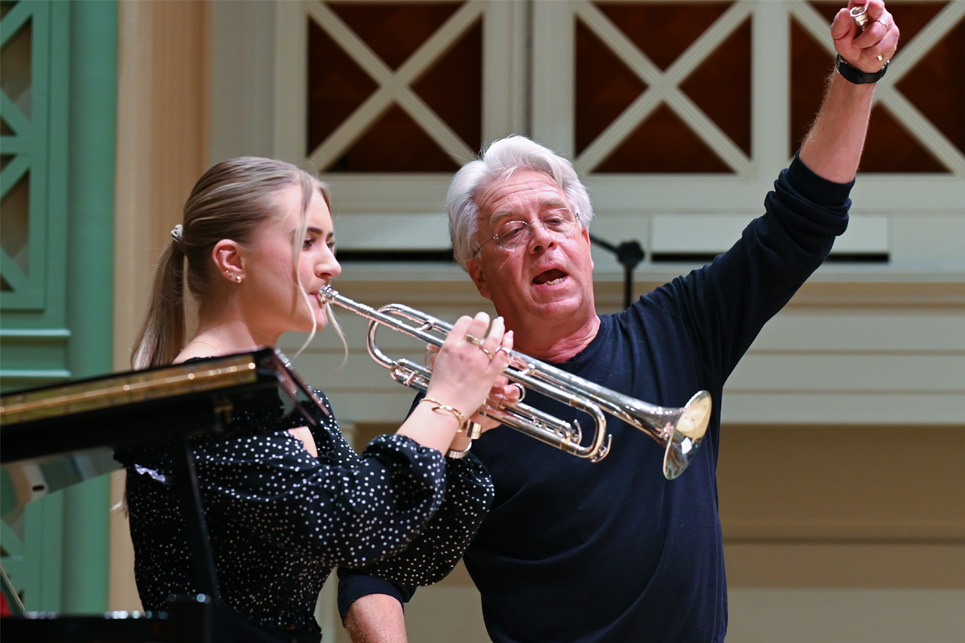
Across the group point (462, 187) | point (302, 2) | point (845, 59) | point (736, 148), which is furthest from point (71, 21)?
point (845, 59)

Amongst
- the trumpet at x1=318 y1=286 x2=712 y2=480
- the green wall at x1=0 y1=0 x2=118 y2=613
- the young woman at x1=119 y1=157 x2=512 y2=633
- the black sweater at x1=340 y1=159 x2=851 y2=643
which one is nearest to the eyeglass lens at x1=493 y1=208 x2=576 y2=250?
the black sweater at x1=340 y1=159 x2=851 y2=643

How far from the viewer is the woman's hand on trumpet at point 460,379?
1.44 m

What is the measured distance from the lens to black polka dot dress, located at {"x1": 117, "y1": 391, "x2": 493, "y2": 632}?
134 centimetres

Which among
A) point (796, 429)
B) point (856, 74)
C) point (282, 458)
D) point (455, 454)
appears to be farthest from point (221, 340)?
point (796, 429)

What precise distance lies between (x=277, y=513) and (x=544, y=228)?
38.0 inches

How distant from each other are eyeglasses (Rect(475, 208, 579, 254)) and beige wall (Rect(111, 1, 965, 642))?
1.10 m

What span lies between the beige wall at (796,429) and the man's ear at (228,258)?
1677 millimetres

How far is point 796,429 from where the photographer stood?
3.54 metres

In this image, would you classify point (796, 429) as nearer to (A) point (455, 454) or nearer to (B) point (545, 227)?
(B) point (545, 227)

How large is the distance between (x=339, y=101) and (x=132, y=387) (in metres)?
2.61

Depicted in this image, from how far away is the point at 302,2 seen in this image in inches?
138

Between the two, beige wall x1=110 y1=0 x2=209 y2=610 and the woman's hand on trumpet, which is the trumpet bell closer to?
the woman's hand on trumpet

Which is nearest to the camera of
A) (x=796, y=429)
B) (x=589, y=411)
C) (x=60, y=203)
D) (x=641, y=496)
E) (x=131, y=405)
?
(x=131, y=405)

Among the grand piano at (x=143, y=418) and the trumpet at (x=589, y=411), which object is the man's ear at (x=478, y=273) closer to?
the trumpet at (x=589, y=411)
